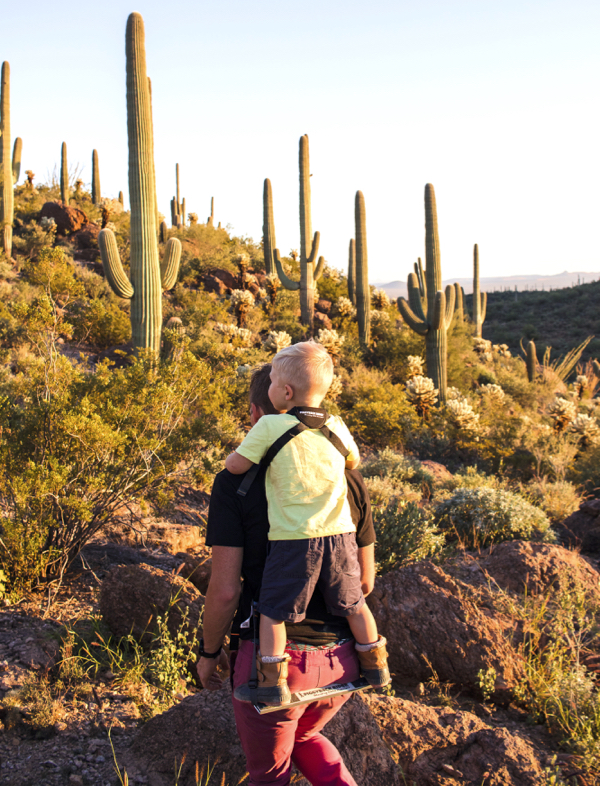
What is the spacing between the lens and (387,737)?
2.58 m

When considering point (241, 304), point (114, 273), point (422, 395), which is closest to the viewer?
point (114, 273)

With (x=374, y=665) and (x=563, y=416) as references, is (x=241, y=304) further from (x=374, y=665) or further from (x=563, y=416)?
(x=374, y=665)

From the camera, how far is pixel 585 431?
1126 cm

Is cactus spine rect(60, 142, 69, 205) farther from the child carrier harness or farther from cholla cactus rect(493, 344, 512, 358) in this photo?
the child carrier harness

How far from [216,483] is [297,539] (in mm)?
326

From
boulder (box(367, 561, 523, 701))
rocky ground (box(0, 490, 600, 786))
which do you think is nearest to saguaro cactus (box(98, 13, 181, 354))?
rocky ground (box(0, 490, 600, 786))

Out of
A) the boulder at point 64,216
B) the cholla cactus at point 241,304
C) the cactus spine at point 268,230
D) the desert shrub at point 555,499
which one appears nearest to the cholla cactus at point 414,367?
the cholla cactus at point 241,304

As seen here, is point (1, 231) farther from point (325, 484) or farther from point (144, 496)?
point (325, 484)

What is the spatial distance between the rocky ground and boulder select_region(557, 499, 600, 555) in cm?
194

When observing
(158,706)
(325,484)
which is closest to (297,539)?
(325,484)

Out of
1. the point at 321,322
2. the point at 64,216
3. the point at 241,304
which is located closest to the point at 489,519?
the point at 241,304

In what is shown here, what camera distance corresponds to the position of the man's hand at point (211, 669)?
189 centimetres

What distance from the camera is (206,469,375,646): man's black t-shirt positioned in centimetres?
179

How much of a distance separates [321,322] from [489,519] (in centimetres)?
1240
